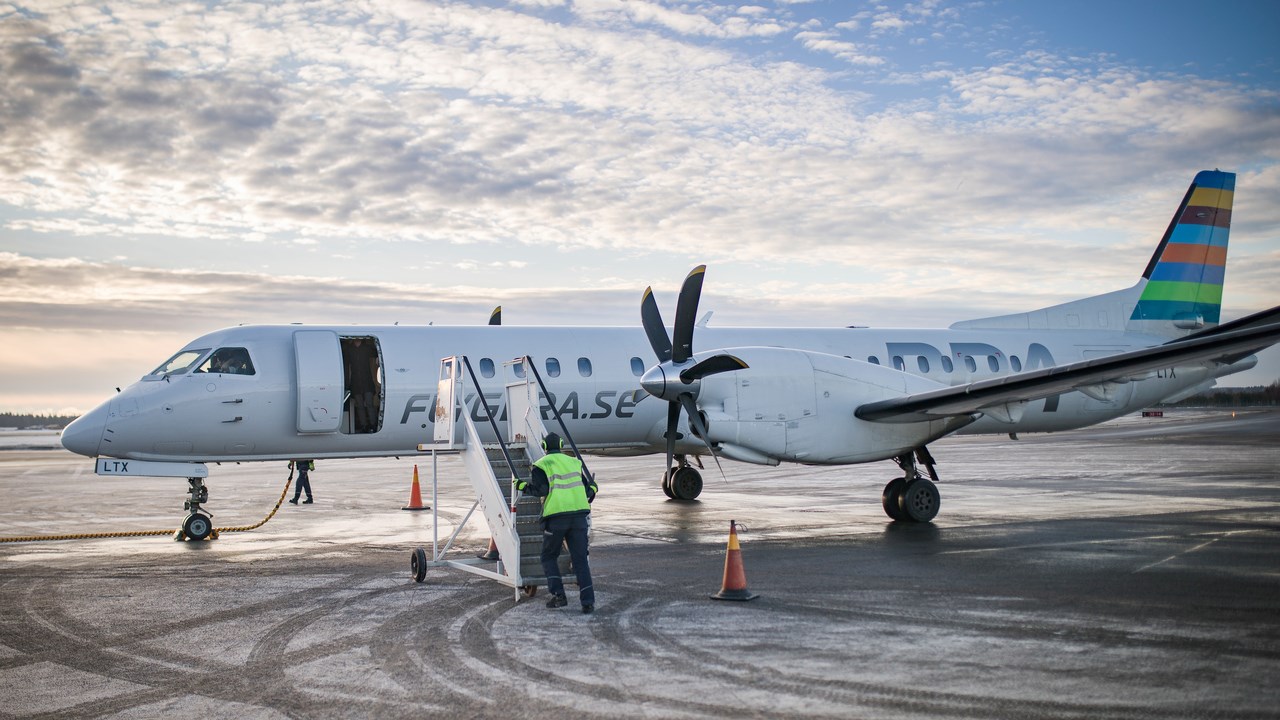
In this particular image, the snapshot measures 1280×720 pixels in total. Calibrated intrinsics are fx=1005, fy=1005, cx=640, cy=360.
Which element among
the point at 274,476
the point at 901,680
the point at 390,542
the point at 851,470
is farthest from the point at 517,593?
the point at 274,476

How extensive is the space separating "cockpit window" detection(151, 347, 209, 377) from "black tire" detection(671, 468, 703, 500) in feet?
32.9

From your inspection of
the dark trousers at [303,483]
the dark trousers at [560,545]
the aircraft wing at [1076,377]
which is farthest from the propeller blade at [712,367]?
the dark trousers at [303,483]

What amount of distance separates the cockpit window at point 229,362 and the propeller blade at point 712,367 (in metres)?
7.69

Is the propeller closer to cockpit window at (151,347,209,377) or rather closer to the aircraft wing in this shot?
the aircraft wing

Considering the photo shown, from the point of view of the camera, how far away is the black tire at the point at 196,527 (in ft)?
53.3

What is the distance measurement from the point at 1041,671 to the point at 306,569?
9180mm

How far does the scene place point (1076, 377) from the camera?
14.9 meters

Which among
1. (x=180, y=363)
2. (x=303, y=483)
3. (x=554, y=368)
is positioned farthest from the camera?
(x=303, y=483)

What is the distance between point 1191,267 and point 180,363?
73.1ft

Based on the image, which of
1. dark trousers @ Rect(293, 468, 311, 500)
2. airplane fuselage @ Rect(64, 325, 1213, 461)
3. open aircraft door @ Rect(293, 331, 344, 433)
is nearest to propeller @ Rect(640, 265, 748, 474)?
airplane fuselage @ Rect(64, 325, 1213, 461)

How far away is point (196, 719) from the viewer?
654cm

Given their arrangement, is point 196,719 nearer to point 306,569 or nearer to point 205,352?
point 306,569

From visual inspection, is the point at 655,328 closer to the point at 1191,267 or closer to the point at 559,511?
the point at 559,511

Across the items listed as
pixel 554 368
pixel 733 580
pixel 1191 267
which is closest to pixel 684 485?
pixel 554 368
